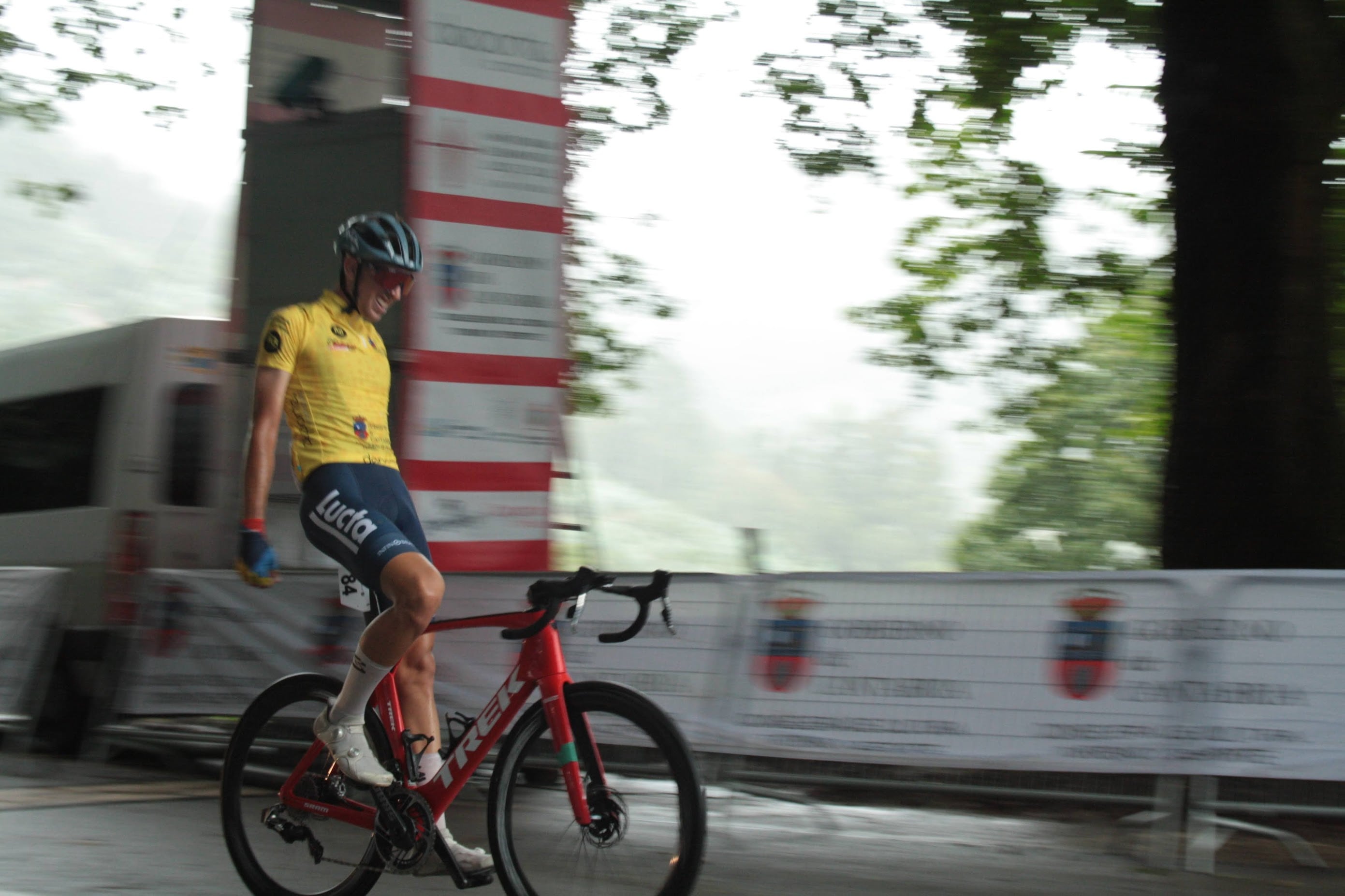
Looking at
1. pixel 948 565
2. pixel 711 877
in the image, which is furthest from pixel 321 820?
pixel 948 565

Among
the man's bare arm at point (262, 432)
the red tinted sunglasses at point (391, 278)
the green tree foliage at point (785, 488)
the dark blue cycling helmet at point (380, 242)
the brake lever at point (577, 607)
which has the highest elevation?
the dark blue cycling helmet at point (380, 242)

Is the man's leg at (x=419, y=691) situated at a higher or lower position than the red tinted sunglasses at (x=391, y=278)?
lower

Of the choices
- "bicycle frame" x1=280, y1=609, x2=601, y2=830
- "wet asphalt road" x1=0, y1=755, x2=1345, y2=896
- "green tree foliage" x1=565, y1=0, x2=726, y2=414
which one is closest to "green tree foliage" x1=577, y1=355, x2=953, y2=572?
"green tree foliage" x1=565, y1=0, x2=726, y2=414

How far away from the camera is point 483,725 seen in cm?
390

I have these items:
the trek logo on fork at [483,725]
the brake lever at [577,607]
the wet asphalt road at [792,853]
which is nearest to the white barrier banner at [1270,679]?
the wet asphalt road at [792,853]

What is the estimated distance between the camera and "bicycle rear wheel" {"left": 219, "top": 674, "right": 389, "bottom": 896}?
4.11 m

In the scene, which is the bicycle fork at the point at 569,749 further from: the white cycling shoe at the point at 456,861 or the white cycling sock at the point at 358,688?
the white cycling sock at the point at 358,688

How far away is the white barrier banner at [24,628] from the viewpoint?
7.72 metres

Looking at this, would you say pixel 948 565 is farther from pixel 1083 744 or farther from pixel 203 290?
pixel 203 290

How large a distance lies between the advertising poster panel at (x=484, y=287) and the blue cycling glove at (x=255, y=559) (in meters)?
2.59

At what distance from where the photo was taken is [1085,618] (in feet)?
17.4

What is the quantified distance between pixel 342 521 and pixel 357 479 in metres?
0.19

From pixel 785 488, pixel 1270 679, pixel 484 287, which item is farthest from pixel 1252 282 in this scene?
pixel 785 488

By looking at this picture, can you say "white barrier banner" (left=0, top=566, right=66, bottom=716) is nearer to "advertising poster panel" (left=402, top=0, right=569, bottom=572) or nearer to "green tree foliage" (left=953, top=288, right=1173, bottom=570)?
"advertising poster panel" (left=402, top=0, right=569, bottom=572)
